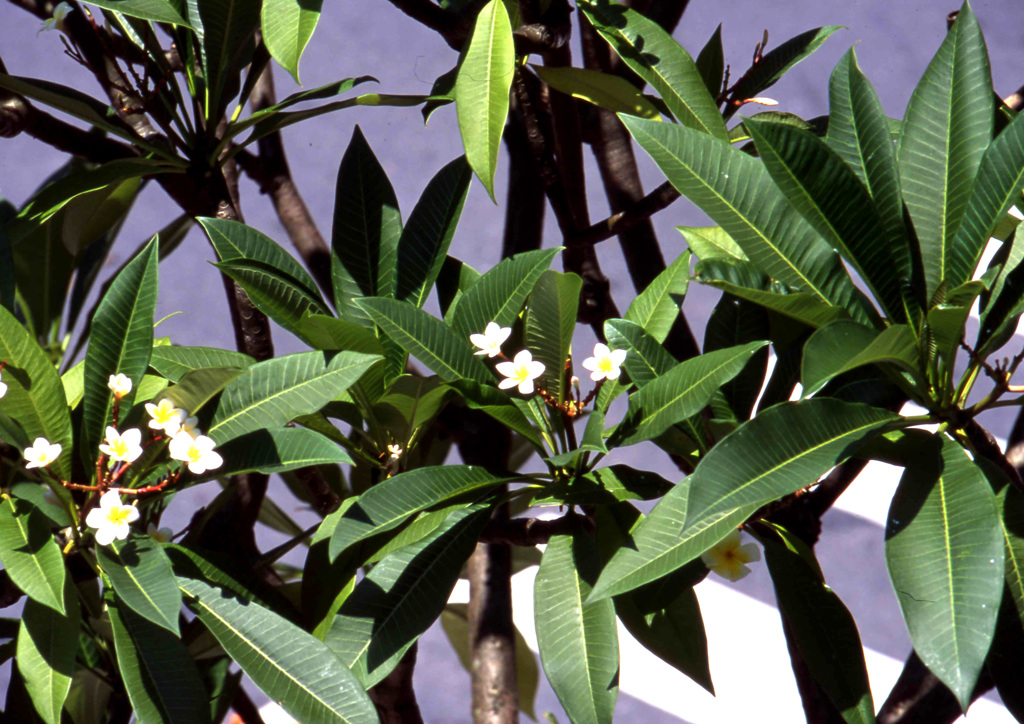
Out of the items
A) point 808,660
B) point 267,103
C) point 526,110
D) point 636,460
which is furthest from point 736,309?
point 636,460

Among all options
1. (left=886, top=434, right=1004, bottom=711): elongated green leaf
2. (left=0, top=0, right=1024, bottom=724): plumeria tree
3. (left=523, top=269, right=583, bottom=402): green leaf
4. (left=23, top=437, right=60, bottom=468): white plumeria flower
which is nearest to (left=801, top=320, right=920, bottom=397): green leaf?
(left=0, top=0, right=1024, bottom=724): plumeria tree

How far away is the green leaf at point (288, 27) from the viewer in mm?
741

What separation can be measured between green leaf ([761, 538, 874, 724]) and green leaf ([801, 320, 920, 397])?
23 cm

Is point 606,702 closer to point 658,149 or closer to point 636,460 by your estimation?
point 658,149

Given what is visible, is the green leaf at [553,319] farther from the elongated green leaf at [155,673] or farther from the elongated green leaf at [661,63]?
the elongated green leaf at [155,673]

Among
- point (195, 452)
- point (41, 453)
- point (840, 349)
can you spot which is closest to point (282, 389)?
point (195, 452)

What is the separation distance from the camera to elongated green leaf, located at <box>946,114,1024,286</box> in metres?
0.68

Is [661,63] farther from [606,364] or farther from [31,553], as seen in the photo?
[31,553]

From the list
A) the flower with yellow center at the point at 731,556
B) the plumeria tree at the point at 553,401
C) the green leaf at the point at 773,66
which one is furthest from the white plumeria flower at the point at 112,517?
the green leaf at the point at 773,66

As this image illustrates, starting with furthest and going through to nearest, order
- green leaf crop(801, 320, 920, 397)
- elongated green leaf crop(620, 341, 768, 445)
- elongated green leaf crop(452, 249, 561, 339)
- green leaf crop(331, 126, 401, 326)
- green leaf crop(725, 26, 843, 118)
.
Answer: green leaf crop(725, 26, 843, 118)
green leaf crop(331, 126, 401, 326)
elongated green leaf crop(452, 249, 561, 339)
elongated green leaf crop(620, 341, 768, 445)
green leaf crop(801, 320, 920, 397)

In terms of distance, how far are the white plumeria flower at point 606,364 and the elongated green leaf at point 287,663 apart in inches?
11.3

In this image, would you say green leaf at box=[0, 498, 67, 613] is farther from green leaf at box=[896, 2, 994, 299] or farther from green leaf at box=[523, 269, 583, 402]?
green leaf at box=[896, 2, 994, 299]

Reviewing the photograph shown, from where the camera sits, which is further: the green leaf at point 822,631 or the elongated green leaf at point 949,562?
the green leaf at point 822,631

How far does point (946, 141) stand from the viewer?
74 centimetres
